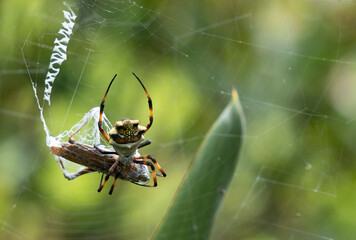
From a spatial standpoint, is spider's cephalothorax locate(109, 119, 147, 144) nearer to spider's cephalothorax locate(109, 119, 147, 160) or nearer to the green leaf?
spider's cephalothorax locate(109, 119, 147, 160)

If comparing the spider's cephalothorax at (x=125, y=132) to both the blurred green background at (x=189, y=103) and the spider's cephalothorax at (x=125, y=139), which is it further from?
the blurred green background at (x=189, y=103)

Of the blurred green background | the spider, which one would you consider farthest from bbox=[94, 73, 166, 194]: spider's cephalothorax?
the blurred green background

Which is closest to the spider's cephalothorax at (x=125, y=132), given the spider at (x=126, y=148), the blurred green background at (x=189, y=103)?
the spider at (x=126, y=148)

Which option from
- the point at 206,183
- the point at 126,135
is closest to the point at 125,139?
the point at 126,135

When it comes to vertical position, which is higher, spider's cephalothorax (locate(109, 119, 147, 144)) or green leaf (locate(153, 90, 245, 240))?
green leaf (locate(153, 90, 245, 240))

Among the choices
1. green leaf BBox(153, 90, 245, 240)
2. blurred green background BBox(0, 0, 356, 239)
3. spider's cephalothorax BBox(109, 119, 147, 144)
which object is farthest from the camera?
blurred green background BBox(0, 0, 356, 239)

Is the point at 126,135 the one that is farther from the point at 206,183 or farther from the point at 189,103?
the point at 189,103

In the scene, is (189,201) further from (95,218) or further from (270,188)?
(270,188)

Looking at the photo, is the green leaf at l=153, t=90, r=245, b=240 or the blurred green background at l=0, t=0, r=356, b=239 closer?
the green leaf at l=153, t=90, r=245, b=240
